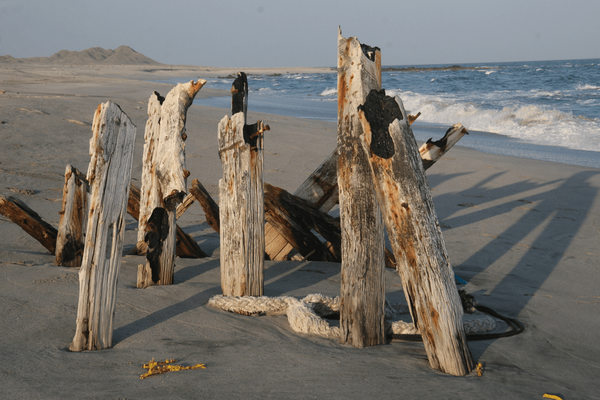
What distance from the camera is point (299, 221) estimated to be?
4.29 meters

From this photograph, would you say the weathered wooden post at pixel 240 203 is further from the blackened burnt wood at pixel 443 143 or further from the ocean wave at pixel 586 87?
the ocean wave at pixel 586 87

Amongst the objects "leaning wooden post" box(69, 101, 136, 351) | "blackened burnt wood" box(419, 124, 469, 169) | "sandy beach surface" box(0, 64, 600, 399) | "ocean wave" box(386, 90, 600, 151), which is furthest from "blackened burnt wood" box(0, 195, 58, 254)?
"ocean wave" box(386, 90, 600, 151)

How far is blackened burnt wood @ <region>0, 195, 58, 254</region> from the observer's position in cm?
372

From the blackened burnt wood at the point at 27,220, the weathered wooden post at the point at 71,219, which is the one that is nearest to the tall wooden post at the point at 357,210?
the weathered wooden post at the point at 71,219

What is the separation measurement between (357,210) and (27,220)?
2.88 metres

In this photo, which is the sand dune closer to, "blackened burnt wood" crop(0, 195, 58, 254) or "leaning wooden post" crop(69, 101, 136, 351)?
"blackened burnt wood" crop(0, 195, 58, 254)

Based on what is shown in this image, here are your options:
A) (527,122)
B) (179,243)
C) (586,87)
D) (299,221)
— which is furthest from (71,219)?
(586,87)

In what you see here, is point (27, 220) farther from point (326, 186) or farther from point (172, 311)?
point (326, 186)

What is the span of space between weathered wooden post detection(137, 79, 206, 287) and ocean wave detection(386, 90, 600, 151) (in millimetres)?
12151

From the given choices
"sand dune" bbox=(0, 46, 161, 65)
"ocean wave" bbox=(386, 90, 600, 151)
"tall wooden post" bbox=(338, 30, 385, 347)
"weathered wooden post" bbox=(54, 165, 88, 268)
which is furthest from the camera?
"sand dune" bbox=(0, 46, 161, 65)

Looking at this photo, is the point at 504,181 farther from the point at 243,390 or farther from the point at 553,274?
the point at 243,390

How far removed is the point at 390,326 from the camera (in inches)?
113

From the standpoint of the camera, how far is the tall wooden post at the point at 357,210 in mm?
2619

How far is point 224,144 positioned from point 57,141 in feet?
19.7
